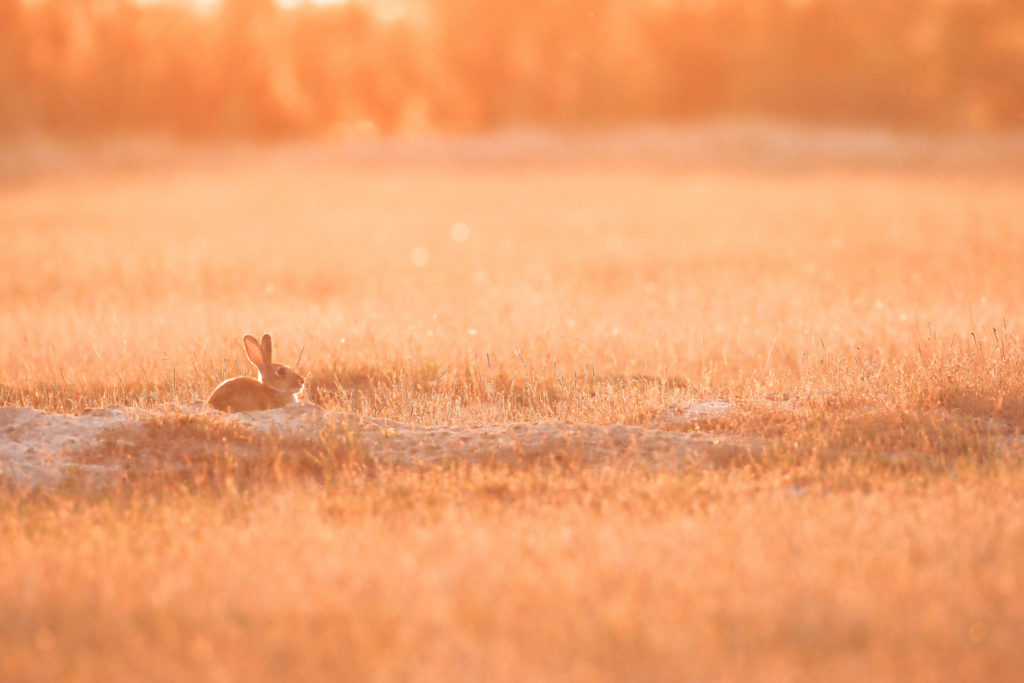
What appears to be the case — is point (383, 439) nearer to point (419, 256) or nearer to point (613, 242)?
point (419, 256)

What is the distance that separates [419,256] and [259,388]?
12262 millimetres

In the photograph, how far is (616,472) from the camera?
646 cm

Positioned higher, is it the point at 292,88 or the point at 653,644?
the point at 292,88

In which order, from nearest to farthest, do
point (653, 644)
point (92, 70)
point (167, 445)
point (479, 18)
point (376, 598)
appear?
point (653, 644) < point (376, 598) < point (167, 445) < point (92, 70) < point (479, 18)

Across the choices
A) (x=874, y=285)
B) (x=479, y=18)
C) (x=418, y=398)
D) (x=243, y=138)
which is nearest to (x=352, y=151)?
(x=243, y=138)

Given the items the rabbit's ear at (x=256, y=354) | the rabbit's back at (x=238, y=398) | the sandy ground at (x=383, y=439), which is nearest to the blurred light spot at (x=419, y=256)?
the rabbit's ear at (x=256, y=354)

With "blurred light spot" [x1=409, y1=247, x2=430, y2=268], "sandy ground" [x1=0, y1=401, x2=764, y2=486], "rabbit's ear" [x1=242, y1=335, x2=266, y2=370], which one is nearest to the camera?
"sandy ground" [x1=0, y1=401, x2=764, y2=486]

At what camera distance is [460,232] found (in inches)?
966

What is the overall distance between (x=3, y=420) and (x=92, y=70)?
2125 inches

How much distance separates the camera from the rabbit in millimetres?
7871

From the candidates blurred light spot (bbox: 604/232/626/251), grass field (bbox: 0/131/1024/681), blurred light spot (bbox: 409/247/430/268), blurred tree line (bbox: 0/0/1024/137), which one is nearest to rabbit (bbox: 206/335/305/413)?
grass field (bbox: 0/131/1024/681)

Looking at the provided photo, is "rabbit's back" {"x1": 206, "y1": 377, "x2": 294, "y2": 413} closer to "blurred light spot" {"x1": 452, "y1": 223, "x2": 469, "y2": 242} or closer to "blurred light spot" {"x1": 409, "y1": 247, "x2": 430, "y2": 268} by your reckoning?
"blurred light spot" {"x1": 409, "y1": 247, "x2": 430, "y2": 268}

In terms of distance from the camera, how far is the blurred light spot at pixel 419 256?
19.2 metres

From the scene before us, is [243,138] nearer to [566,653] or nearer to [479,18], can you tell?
[479,18]
